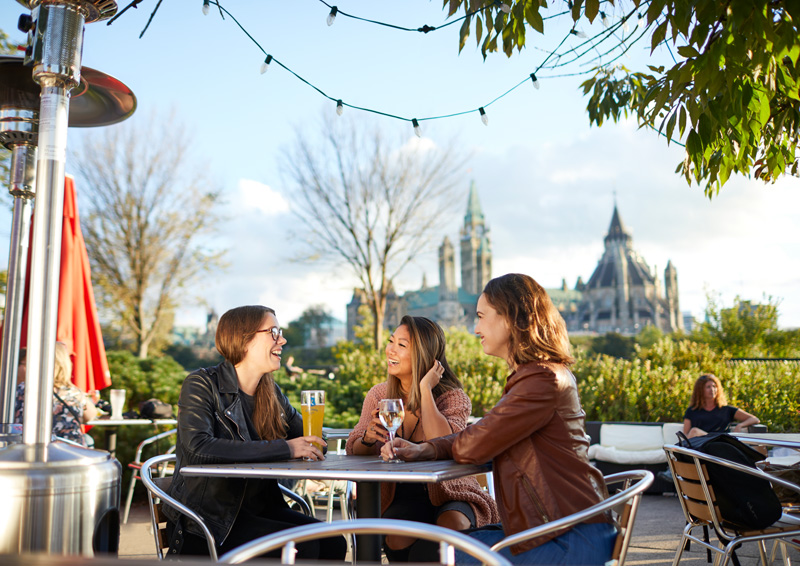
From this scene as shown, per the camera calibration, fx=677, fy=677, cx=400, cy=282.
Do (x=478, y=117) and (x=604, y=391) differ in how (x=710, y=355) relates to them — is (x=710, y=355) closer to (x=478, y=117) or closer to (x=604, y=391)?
(x=604, y=391)

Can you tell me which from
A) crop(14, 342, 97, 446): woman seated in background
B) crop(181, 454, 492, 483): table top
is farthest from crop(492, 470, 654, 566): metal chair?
crop(14, 342, 97, 446): woman seated in background

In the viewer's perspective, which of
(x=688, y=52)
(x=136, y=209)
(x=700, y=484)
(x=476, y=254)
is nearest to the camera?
(x=688, y=52)

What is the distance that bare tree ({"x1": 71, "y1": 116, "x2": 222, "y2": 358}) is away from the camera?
20078 mm

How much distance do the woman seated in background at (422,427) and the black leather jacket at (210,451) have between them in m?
0.52

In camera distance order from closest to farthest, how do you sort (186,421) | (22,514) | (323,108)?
(22,514), (186,421), (323,108)

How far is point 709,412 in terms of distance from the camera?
6.64 meters

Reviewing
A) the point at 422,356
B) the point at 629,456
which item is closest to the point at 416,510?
the point at 422,356

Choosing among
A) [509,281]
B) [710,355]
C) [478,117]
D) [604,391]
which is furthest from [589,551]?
[710,355]

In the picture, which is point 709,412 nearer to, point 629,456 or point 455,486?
point 629,456

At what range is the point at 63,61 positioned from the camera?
177 cm

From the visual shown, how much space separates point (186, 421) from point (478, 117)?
2.99 metres

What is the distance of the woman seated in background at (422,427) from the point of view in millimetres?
2715

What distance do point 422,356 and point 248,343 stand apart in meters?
0.78

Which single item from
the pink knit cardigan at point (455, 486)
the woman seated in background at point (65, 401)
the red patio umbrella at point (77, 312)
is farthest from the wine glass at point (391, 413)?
the red patio umbrella at point (77, 312)
